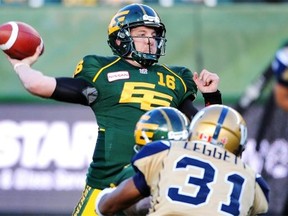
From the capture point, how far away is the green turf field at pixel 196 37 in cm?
1138

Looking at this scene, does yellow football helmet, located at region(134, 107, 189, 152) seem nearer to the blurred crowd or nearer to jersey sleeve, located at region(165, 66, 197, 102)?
jersey sleeve, located at region(165, 66, 197, 102)

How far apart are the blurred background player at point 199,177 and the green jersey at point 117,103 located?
1.25 meters

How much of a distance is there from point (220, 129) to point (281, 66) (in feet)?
19.3

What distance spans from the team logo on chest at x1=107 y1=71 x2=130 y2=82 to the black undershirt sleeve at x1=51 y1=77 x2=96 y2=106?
159 mm

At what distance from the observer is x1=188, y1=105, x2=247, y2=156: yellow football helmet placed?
215 inches

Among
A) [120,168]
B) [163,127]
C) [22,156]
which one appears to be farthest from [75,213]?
[22,156]

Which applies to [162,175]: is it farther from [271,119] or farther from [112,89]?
[271,119]

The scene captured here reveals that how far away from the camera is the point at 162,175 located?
5359 millimetres

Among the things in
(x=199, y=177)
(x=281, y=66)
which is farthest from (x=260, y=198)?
(x=281, y=66)

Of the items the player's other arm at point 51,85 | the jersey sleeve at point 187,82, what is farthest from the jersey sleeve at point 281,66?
the player's other arm at point 51,85

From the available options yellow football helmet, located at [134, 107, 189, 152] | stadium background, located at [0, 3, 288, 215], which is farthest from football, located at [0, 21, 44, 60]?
stadium background, located at [0, 3, 288, 215]

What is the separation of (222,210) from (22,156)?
6155 mm

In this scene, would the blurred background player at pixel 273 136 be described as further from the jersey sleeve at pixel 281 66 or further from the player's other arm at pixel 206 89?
the player's other arm at pixel 206 89

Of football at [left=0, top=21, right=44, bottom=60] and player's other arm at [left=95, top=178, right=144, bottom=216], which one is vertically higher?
football at [left=0, top=21, right=44, bottom=60]
